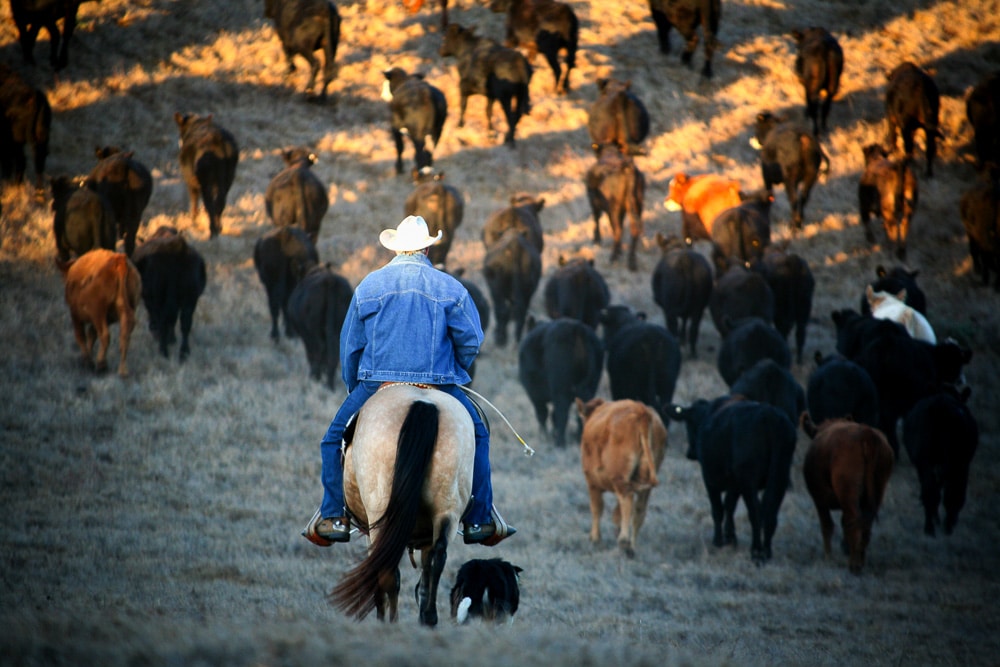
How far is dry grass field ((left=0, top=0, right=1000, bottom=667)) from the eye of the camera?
6859mm

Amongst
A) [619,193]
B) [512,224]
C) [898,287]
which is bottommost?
[898,287]

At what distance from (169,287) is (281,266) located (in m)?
1.94

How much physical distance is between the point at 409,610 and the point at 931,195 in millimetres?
19909

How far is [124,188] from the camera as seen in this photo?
669 inches

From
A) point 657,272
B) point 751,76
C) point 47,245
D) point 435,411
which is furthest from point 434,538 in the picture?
point 751,76

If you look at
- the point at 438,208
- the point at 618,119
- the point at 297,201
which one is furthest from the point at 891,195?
the point at 297,201

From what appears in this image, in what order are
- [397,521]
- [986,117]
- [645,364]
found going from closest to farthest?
[397,521], [645,364], [986,117]

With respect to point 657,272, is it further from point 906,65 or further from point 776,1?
point 776,1

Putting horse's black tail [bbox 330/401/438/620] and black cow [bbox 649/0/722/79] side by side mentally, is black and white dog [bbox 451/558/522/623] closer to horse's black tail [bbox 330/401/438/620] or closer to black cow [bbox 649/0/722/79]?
horse's black tail [bbox 330/401/438/620]

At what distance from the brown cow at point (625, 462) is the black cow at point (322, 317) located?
4.49 meters

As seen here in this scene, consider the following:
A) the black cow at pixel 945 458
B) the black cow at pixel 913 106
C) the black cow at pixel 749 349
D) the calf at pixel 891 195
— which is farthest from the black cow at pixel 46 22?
the black cow at pixel 945 458

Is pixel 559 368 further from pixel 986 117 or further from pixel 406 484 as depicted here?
pixel 986 117

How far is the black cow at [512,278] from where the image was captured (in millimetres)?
16469

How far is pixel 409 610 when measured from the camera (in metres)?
7.73
